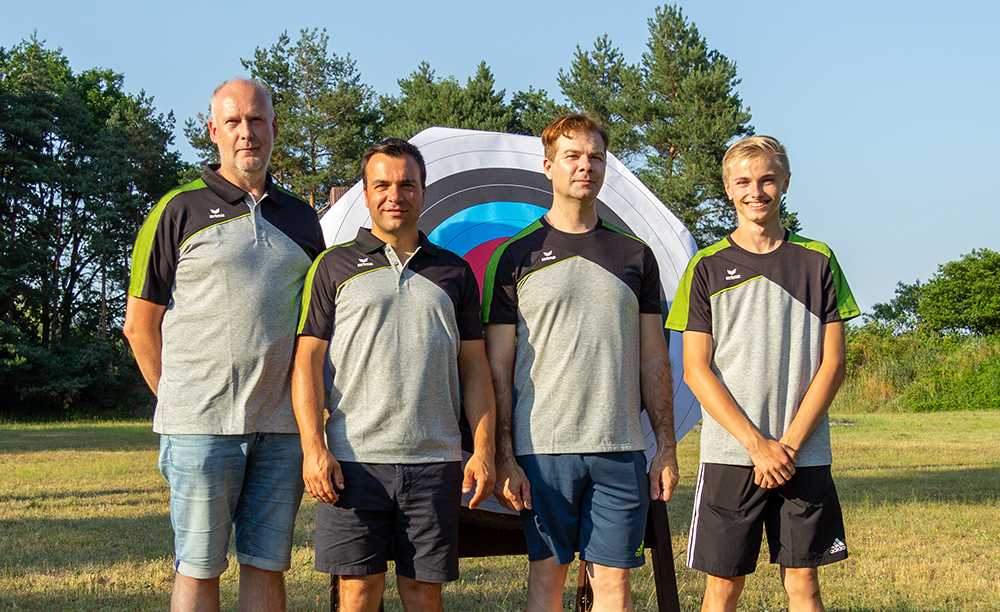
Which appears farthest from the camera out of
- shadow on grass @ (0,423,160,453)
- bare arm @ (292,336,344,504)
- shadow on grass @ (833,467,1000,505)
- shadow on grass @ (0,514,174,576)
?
shadow on grass @ (0,423,160,453)

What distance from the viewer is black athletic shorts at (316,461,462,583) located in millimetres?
2533

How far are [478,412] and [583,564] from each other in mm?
1181

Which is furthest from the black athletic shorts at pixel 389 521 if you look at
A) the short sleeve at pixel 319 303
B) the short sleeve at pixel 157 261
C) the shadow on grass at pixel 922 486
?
the shadow on grass at pixel 922 486

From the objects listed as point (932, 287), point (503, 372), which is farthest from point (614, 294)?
point (932, 287)

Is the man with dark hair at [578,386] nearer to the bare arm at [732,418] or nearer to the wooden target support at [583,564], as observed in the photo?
the bare arm at [732,418]

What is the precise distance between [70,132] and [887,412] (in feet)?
94.3

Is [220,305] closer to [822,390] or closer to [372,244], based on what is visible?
[372,244]

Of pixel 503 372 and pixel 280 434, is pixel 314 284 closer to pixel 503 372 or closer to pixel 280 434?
pixel 280 434

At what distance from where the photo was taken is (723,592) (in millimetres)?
2732

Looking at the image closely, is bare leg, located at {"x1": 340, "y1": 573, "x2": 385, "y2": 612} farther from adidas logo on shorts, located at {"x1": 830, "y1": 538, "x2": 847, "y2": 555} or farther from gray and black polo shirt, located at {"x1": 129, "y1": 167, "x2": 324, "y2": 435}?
adidas logo on shorts, located at {"x1": 830, "y1": 538, "x2": 847, "y2": 555}

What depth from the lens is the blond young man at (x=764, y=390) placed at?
8.79 ft

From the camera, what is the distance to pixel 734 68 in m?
28.0

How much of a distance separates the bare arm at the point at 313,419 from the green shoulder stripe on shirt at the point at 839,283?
1758mm

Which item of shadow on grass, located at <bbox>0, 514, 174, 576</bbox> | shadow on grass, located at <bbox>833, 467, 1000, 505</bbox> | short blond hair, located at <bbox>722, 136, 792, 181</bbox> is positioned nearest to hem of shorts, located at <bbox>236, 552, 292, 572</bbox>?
short blond hair, located at <bbox>722, 136, 792, 181</bbox>
